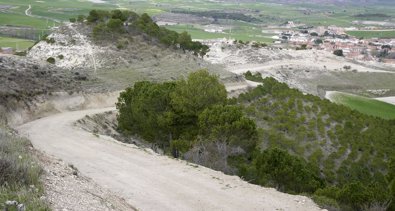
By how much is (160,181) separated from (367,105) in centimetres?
4365

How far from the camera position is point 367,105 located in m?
54.2

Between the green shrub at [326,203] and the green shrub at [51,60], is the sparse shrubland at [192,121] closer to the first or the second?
the green shrub at [326,203]

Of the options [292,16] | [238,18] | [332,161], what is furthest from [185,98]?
[292,16]

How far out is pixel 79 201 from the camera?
33.4 ft

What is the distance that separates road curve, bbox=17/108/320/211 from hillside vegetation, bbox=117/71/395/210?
1873 millimetres

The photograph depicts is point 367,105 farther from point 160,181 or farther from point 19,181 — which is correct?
point 19,181

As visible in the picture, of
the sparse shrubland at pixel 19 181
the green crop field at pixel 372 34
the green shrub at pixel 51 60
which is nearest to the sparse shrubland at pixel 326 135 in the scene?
the sparse shrubland at pixel 19 181

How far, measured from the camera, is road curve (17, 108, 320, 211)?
43.8ft

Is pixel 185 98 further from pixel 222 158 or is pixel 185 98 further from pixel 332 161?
pixel 332 161

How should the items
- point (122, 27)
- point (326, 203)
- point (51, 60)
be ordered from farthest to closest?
point (122, 27), point (51, 60), point (326, 203)

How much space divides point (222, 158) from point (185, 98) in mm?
5330

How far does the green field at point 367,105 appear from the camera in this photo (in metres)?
50.5

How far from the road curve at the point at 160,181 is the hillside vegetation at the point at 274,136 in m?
1.87

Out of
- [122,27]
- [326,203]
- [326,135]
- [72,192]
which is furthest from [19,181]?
[122,27]
